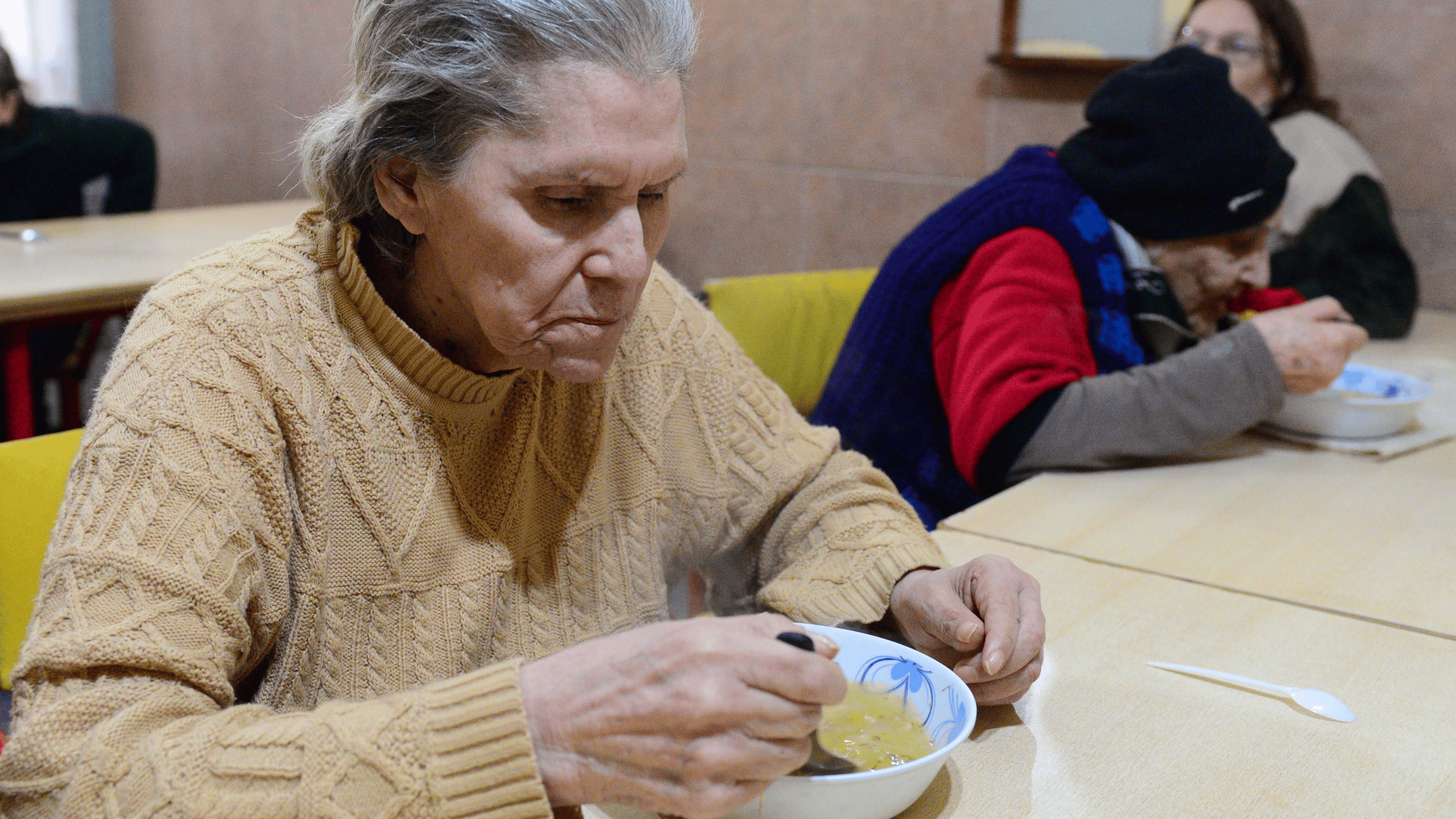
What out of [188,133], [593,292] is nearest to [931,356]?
[593,292]

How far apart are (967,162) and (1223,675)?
91.8 inches

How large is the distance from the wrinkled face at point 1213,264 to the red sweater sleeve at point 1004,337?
0.18m

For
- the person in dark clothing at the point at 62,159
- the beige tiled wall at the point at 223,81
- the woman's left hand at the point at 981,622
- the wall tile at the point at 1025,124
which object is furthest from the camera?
the beige tiled wall at the point at 223,81

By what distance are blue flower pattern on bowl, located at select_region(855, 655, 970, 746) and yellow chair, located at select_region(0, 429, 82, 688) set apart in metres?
0.77

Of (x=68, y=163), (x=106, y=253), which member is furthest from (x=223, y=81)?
(x=106, y=253)

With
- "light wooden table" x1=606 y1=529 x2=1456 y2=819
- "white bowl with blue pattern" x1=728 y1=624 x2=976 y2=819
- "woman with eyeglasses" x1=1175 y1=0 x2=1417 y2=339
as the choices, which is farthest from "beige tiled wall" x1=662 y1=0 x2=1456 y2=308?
"white bowl with blue pattern" x1=728 y1=624 x2=976 y2=819

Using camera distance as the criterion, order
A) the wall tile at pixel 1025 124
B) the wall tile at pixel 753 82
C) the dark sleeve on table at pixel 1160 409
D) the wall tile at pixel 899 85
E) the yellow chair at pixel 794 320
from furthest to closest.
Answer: the wall tile at pixel 753 82 < the wall tile at pixel 899 85 < the wall tile at pixel 1025 124 < the yellow chair at pixel 794 320 < the dark sleeve on table at pixel 1160 409

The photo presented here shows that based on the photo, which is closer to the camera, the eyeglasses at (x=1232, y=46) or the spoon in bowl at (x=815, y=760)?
the spoon in bowl at (x=815, y=760)

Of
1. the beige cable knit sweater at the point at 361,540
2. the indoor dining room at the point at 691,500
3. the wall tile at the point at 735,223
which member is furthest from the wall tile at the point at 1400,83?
the beige cable knit sweater at the point at 361,540

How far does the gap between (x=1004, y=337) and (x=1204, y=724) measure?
0.73 metres

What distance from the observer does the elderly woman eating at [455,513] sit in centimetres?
71

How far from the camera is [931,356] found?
1.75m

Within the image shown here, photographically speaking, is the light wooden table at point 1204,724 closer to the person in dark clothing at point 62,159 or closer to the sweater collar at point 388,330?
the sweater collar at point 388,330

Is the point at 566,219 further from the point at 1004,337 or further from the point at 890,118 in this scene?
the point at 890,118
